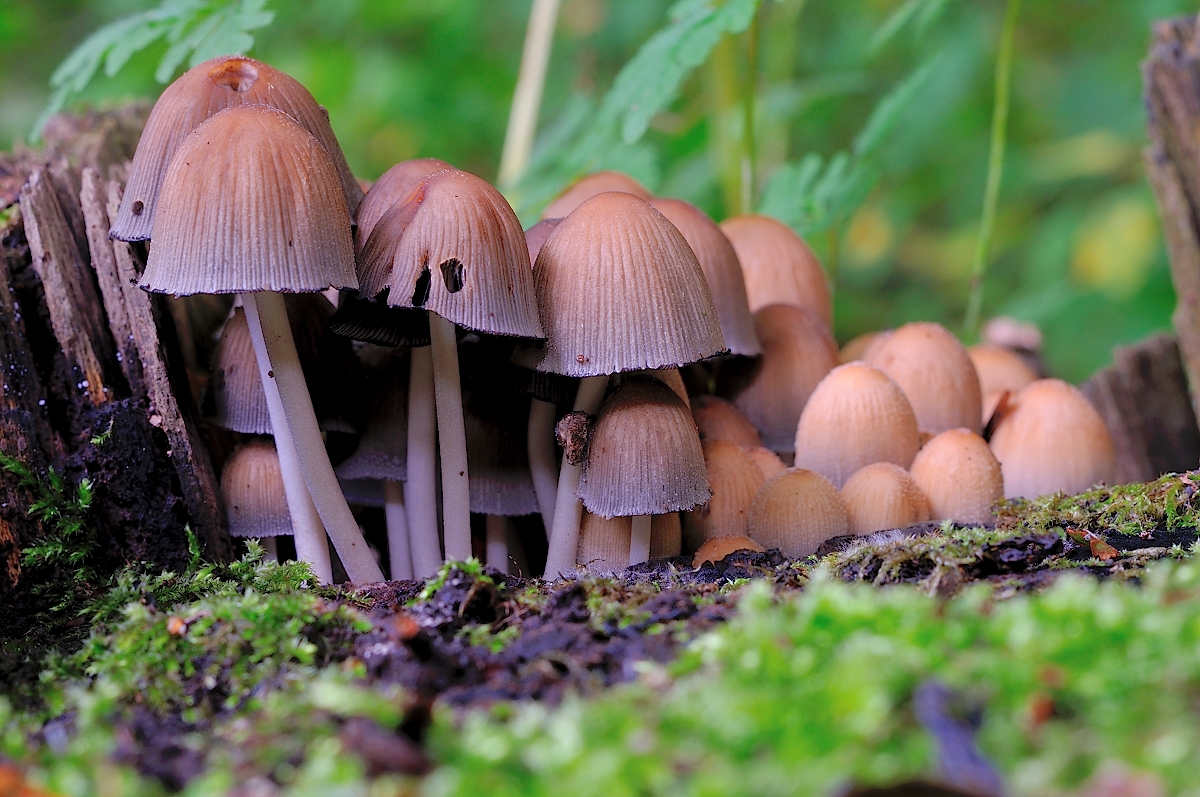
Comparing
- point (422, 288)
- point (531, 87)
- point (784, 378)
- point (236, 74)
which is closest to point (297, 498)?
point (422, 288)

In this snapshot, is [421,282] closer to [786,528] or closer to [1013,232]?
[786,528]

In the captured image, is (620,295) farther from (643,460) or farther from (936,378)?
(936,378)

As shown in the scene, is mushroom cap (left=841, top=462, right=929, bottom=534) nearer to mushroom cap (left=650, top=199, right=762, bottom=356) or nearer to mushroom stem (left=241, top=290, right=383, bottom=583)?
mushroom cap (left=650, top=199, right=762, bottom=356)

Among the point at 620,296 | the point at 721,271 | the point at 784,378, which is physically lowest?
the point at 784,378

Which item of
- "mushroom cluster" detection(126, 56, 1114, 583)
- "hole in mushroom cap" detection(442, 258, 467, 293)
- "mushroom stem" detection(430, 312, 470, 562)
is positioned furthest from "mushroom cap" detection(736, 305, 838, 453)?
"hole in mushroom cap" detection(442, 258, 467, 293)

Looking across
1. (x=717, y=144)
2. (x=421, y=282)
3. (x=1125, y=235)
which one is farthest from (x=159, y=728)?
(x=1125, y=235)

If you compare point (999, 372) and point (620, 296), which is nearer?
point (620, 296)

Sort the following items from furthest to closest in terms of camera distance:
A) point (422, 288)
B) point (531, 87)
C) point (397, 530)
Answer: point (531, 87) < point (397, 530) < point (422, 288)

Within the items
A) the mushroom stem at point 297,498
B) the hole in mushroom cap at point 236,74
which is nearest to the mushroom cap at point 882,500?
the mushroom stem at point 297,498
